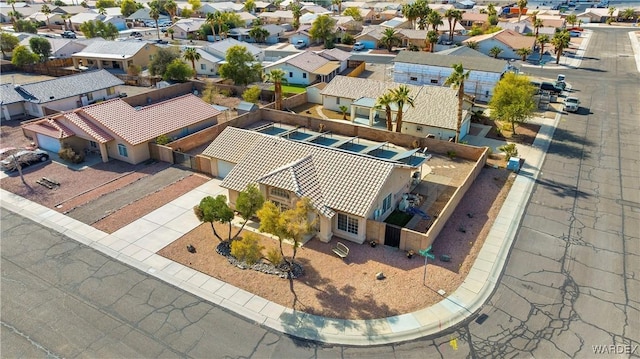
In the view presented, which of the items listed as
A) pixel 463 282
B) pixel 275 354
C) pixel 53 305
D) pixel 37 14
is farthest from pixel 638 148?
pixel 37 14

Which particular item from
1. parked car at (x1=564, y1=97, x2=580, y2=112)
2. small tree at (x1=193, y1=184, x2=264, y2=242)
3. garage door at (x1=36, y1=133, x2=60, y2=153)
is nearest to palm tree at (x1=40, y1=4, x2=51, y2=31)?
garage door at (x1=36, y1=133, x2=60, y2=153)

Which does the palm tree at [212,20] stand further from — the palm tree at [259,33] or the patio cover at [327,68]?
the patio cover at [327,68]

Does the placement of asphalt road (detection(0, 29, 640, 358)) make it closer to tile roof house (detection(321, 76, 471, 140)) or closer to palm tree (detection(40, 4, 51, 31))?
tile roof house (detection(321, 76, 471, 140))

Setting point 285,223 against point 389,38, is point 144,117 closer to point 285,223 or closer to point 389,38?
point 285,223

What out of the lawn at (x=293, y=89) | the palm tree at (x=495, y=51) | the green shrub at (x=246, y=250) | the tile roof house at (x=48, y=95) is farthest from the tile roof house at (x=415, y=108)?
the palm tree at (x=495, y=51)

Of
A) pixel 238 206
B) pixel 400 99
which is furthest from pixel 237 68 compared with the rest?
pixel 238 206

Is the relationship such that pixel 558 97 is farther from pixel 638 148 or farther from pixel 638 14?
pixel 638 14
